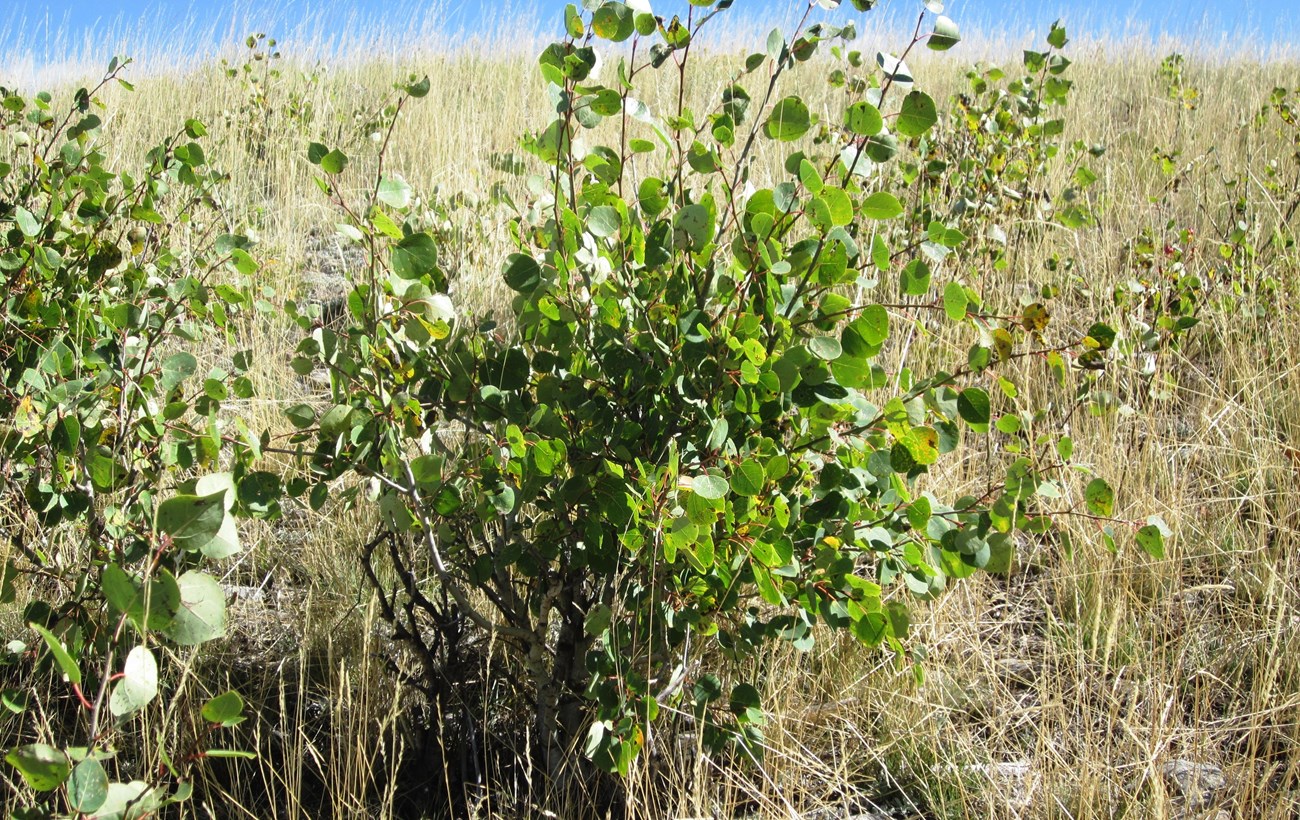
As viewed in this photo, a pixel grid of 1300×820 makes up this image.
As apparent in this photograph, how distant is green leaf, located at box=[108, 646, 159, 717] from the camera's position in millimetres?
1055

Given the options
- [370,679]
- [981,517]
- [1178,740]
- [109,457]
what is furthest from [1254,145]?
[109,457]

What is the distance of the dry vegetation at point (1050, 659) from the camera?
168 centimetres

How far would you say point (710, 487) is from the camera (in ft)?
4.17

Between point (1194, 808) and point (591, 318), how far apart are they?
4.16ft

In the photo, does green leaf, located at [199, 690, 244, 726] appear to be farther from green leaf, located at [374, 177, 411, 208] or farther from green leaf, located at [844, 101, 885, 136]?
green leaf, located at [844, 101, 885, 136]

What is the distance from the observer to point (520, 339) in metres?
1.75

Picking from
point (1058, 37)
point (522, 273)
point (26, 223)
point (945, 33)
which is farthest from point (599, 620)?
point (1058, 37)

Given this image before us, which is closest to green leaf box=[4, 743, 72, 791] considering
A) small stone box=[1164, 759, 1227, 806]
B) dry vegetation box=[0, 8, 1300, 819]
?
dry vegetation box=[0, 8, 1300, 819]

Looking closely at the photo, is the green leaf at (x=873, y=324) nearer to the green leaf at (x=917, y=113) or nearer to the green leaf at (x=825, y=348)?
the green leaf at (x=825, y=348)

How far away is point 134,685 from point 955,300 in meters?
1.08

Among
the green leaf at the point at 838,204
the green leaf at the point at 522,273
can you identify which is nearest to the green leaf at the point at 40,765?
the green leaf at the point at 522,273

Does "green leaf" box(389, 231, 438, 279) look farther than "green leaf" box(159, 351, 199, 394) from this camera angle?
No

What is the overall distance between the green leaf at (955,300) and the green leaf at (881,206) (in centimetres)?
12

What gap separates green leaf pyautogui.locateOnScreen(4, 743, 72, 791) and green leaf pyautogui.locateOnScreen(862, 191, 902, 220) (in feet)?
3.69
